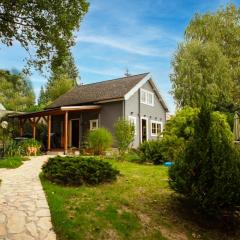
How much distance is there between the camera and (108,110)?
74.1 feet

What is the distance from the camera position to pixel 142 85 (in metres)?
24.3

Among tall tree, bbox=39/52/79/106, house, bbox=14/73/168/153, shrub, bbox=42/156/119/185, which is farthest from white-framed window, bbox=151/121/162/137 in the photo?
shrub, bbox=42/156/119/185

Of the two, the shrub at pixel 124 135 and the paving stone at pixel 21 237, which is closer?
the paving stone at pixel 21 237

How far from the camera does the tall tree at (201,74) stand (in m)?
28.5

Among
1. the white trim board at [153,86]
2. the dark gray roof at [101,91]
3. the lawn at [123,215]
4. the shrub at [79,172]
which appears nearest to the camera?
the lawn at [123,215]

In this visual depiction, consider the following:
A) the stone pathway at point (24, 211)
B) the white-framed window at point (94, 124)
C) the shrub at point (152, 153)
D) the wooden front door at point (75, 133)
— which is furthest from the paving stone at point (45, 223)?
the wooden front door at point (75, 133)

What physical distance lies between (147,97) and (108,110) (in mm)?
4013

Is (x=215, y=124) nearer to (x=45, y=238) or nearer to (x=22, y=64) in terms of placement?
(x=45, y=238)

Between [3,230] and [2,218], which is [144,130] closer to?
[2,218]

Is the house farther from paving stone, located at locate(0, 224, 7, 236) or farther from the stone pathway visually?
paving stone, located at locate(0, 224, 7, 236)

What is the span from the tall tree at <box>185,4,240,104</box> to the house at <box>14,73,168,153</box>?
9331mm

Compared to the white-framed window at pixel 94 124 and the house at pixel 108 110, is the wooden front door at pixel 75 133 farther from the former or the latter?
the white-framed window at pixel 94 124

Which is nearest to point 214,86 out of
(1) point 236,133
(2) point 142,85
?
(2) point 142,85

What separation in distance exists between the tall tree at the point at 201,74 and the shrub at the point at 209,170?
21368 mm
